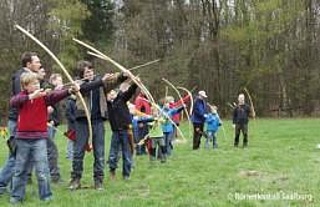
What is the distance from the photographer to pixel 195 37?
42.9 metres

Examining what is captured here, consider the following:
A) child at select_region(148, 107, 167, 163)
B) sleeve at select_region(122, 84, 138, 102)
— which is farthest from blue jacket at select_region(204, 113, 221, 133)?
sleeve at select_region(122, 84, 138, 102)

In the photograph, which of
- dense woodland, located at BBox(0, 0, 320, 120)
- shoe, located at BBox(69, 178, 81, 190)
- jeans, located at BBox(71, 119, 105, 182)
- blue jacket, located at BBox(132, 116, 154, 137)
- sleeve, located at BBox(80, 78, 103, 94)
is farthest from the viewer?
dense woodland, located at BBox(0, 0, 320, 120)

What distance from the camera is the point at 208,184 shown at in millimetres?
9461

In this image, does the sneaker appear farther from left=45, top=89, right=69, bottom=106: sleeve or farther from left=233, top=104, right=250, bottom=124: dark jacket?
left=45, top=89, right=69, bottom=106: sleeve

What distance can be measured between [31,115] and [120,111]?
2.55 metres

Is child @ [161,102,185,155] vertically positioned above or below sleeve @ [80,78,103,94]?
below

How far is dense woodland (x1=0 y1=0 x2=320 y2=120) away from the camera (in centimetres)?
4178

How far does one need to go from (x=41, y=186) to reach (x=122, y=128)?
237 cm

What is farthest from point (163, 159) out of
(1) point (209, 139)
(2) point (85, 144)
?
(1) point (209, 139)

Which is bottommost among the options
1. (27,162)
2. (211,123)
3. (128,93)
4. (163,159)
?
(163,159)

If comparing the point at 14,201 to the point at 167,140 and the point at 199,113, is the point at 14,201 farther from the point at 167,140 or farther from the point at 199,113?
the point at 199,113

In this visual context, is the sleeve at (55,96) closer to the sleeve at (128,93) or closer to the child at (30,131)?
the child at (30,131)

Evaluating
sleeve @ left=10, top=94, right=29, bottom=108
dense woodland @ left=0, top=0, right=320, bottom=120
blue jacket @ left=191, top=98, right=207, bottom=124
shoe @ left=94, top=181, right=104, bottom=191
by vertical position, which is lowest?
shoe @ left=94, top=181, right=104, bottom=191

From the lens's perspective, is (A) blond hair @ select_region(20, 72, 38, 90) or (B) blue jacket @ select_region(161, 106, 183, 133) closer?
(A) blond hair @ select_region(20, 72, 38, 90)
